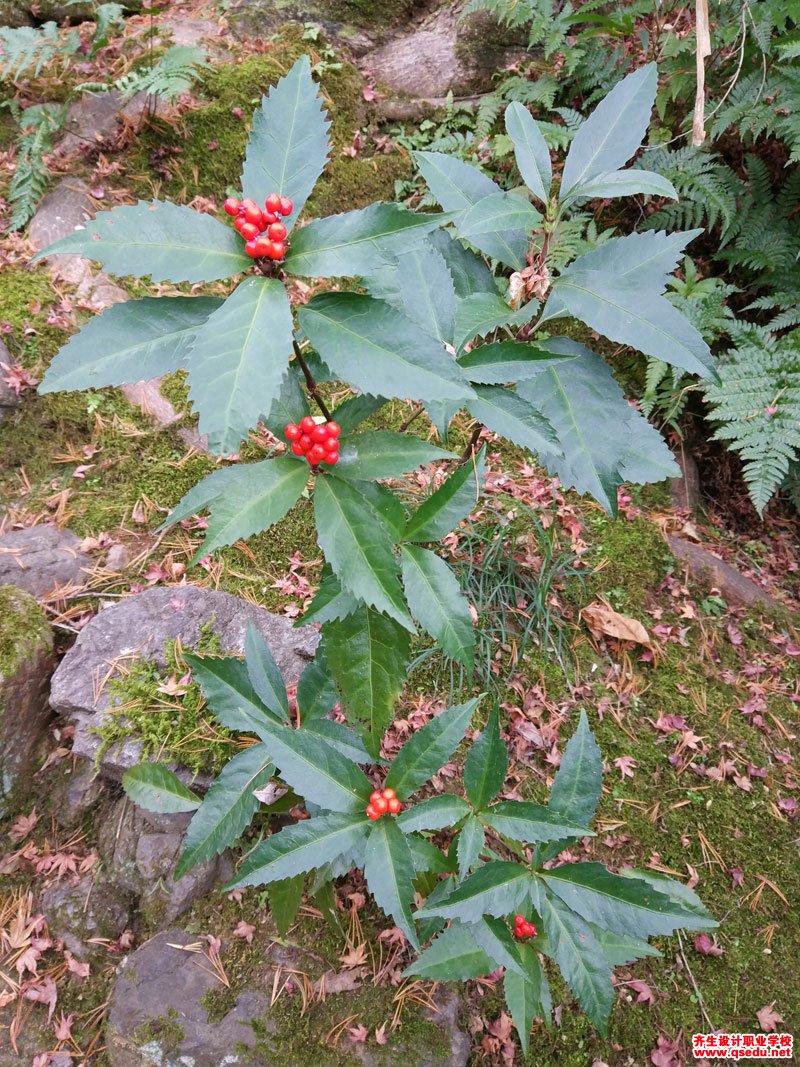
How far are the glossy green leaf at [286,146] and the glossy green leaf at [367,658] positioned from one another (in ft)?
2.80

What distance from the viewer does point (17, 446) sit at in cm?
305

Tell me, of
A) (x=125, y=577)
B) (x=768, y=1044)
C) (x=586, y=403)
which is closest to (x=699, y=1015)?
(x=768, y=1044)

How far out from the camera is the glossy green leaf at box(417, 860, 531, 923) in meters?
1.32

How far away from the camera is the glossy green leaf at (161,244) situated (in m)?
0.93

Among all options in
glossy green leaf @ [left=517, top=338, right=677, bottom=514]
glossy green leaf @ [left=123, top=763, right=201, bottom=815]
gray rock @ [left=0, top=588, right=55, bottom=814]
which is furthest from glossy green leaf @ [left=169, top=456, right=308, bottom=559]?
gray rock @ [left=0, top=588, right=55, bottom=814]

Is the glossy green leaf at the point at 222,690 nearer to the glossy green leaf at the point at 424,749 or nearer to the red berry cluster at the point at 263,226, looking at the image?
the glossy green leaf at the point at 424,749

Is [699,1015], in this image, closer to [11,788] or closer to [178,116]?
[11,788]

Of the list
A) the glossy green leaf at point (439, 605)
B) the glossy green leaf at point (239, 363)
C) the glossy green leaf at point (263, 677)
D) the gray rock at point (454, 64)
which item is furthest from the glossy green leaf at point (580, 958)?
the gray rock at point (454, 64)

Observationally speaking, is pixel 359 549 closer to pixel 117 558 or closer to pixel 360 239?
pixel 360 239

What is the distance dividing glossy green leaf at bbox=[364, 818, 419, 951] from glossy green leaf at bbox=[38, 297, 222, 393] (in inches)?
42.1

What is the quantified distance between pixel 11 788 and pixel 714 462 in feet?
13.2

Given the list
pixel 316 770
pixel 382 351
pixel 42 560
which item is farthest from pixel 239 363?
pixel 42 560

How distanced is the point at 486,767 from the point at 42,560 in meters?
2.17

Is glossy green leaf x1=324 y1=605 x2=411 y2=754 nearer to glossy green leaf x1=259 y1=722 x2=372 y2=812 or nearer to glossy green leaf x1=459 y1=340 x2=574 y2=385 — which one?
glossy green leaf x1=259 y1=722 x2=372 y2=812
